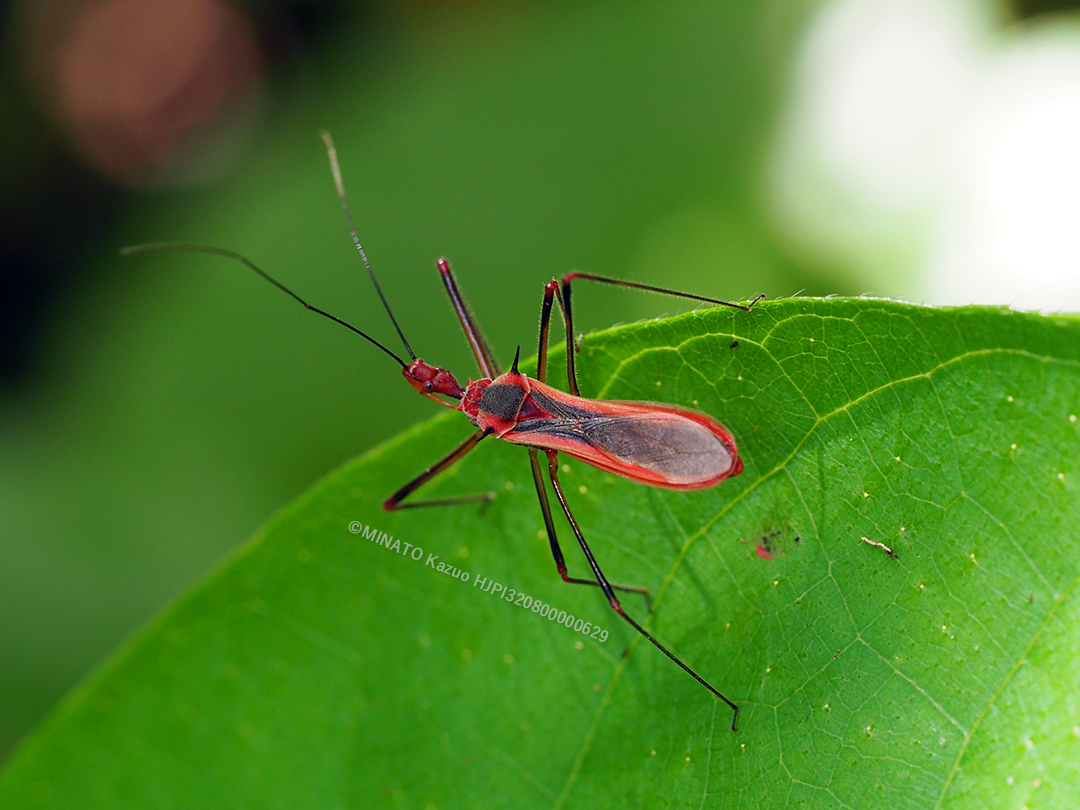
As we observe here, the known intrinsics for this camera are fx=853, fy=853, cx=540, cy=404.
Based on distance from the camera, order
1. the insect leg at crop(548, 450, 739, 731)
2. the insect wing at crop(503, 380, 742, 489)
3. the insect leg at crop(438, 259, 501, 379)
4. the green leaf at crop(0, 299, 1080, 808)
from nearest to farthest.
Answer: the green leaf at crop(0, 299, 1080, 808)
the insect leg at crop(548, 450, 739, 731)
the insect wing at crop(503, 380, 742, 489)
the insect leg at crop(438, 259, 501, 379)

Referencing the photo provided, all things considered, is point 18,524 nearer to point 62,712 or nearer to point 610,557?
point 62,712

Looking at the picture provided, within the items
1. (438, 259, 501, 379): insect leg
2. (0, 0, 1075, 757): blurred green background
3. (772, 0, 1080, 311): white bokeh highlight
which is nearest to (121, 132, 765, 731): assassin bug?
(438, 259, 501, 379): insect leg

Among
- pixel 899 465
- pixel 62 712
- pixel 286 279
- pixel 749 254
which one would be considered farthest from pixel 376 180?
pixel 899 465

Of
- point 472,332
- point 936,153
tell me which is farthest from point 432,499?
point 936,153

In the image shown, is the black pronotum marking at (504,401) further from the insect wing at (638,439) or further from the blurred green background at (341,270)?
the blurred green background at (341,270)

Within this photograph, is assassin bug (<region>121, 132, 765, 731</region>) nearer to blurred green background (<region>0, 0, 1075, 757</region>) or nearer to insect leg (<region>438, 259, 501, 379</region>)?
insect leg (<region>438, 259, 501, 379</region>)

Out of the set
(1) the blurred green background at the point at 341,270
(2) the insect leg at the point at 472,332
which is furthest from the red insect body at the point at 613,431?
(1) the blurred green background at the point at 341,270

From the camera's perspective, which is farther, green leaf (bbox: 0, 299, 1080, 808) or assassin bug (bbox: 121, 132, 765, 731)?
assassin bug (bbox: 121, 132, 765, 731)
